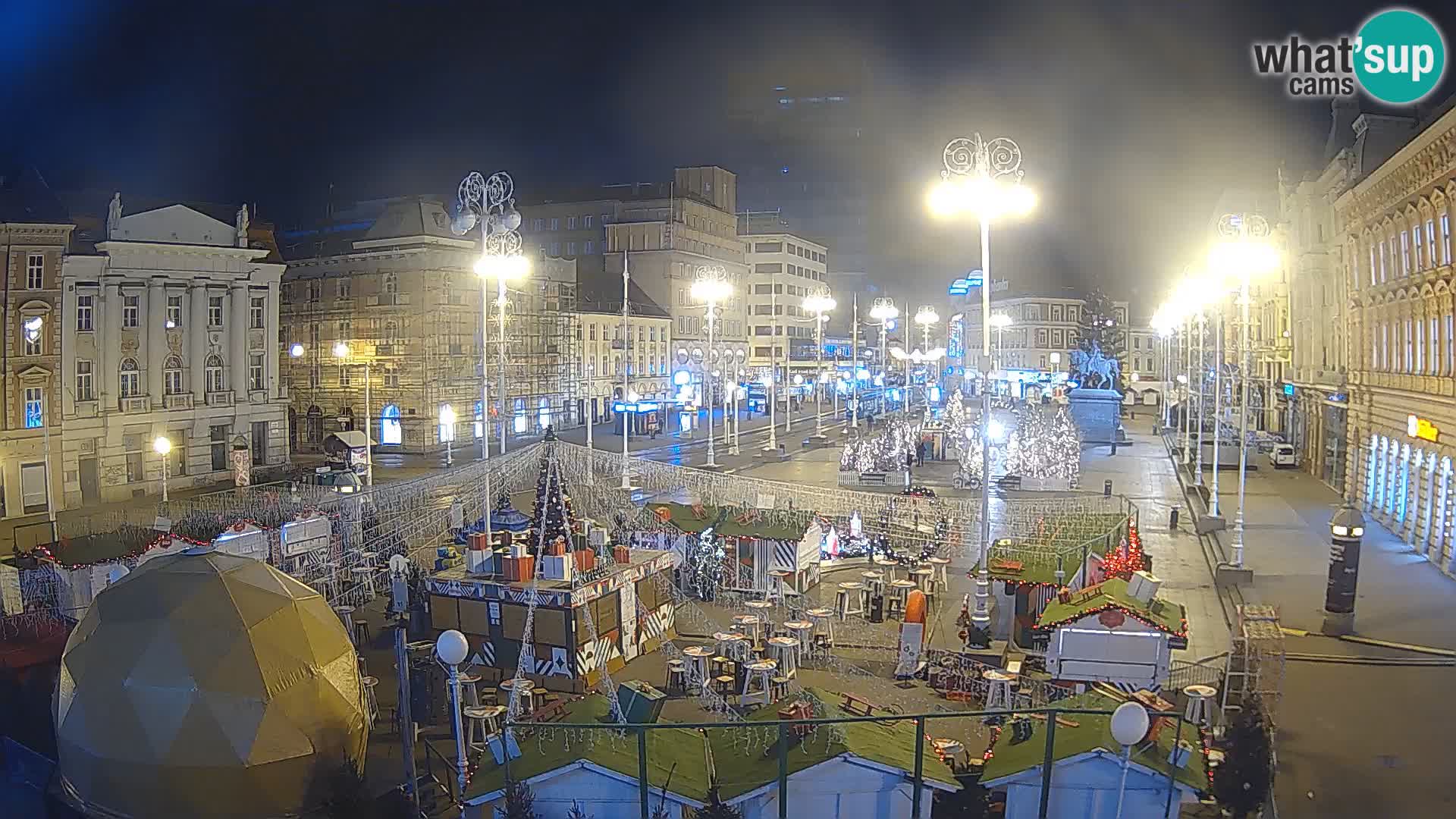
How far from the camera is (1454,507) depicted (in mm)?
24109

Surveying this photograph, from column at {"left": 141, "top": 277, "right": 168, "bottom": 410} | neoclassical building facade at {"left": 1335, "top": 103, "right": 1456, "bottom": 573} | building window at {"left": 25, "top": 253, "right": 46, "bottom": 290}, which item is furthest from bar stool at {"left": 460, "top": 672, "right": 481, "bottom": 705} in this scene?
column at {"left": 141, "top": 277, "right": 168, "bottom": 410}

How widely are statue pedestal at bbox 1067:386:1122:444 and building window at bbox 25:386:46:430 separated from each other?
→ 48422mm

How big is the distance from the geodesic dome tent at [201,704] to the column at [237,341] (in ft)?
110

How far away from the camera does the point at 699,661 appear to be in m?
16.5

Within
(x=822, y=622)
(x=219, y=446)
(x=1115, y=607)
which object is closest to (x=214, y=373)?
(x=219, y=446)

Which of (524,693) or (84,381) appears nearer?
(524,693)

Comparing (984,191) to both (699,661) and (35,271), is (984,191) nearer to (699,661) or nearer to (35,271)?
(699,661)

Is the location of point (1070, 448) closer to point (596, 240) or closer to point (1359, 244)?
point (1359, 244)

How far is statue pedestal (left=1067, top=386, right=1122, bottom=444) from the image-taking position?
59281mm

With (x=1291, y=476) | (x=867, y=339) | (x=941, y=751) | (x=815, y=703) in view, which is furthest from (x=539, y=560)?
(x=867, y=339)

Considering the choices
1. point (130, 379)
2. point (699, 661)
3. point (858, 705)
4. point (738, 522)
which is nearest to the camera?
point (858, 705)

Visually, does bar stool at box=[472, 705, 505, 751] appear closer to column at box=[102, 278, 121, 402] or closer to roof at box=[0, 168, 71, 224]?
roof at box=[0, 168, 71, 224]

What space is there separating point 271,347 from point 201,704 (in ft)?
124

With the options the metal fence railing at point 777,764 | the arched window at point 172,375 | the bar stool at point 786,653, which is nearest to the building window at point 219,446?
the arched window at point 172,375
